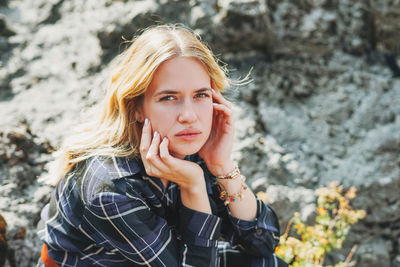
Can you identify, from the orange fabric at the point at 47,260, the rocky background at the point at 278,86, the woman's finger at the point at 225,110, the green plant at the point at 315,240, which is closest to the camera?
the orange fabric at the point at 47,260

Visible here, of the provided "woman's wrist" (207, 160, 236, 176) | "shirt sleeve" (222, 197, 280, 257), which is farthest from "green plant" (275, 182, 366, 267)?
"woman's wrist" (207, 160, 236, 176)

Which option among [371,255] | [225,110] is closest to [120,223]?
[225,110]

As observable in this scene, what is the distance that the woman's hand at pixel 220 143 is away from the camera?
2.22 meters

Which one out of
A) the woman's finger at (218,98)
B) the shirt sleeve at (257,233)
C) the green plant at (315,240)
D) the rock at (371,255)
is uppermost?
the woman's finger at (218,98)

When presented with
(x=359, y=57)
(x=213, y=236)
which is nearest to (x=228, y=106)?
(x=213, y=236)

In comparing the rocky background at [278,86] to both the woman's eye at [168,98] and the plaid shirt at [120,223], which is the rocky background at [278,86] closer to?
the plaid shirt at [120,223]

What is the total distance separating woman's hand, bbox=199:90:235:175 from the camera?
7.29 ft

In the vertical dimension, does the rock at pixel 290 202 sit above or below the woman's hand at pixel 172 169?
below

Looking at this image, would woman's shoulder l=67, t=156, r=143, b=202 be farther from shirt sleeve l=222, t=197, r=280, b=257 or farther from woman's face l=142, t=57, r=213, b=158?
shirt sleeve l=222, t=197, r=280, b=257

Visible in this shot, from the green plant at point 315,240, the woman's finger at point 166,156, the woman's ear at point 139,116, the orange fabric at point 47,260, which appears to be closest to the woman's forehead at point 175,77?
the woman's ear at point 139,116

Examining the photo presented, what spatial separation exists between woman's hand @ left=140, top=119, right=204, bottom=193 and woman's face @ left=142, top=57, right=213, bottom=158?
6 cm

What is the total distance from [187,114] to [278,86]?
2231 mm

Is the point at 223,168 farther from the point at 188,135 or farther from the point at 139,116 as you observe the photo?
the point at 139,116

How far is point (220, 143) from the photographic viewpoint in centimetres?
225
